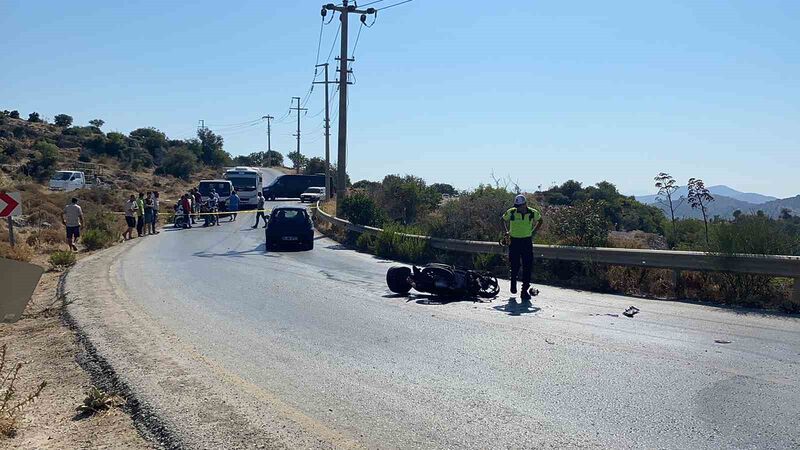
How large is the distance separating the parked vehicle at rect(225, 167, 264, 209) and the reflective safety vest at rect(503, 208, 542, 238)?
3610cm

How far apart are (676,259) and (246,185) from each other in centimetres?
3777

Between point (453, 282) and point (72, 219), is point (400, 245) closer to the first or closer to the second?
point (453, 282)

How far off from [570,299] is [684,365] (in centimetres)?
471

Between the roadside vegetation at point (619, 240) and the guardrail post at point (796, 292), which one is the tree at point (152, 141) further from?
the guardrail post at point (796, 292)

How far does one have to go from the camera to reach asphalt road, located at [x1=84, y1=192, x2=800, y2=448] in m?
5.61

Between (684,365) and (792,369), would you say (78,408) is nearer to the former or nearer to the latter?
(684,365)

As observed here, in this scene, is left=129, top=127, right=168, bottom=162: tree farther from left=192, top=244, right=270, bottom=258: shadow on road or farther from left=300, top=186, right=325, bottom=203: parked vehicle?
left=192, top=244, right=270, bottom=258: shadow on road

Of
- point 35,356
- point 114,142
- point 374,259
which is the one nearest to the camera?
point 35,356

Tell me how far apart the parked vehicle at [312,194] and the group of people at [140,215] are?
2777 cm

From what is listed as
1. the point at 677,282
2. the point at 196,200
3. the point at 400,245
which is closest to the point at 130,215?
the point at 196,200

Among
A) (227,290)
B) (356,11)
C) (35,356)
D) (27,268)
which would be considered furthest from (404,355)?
(356,11)

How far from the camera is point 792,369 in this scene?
7.17 meters

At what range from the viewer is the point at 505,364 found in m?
7.60

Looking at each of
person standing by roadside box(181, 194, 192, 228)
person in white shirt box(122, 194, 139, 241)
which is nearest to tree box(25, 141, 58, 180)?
person standing by roadside box(181, 194, 192, 228)
